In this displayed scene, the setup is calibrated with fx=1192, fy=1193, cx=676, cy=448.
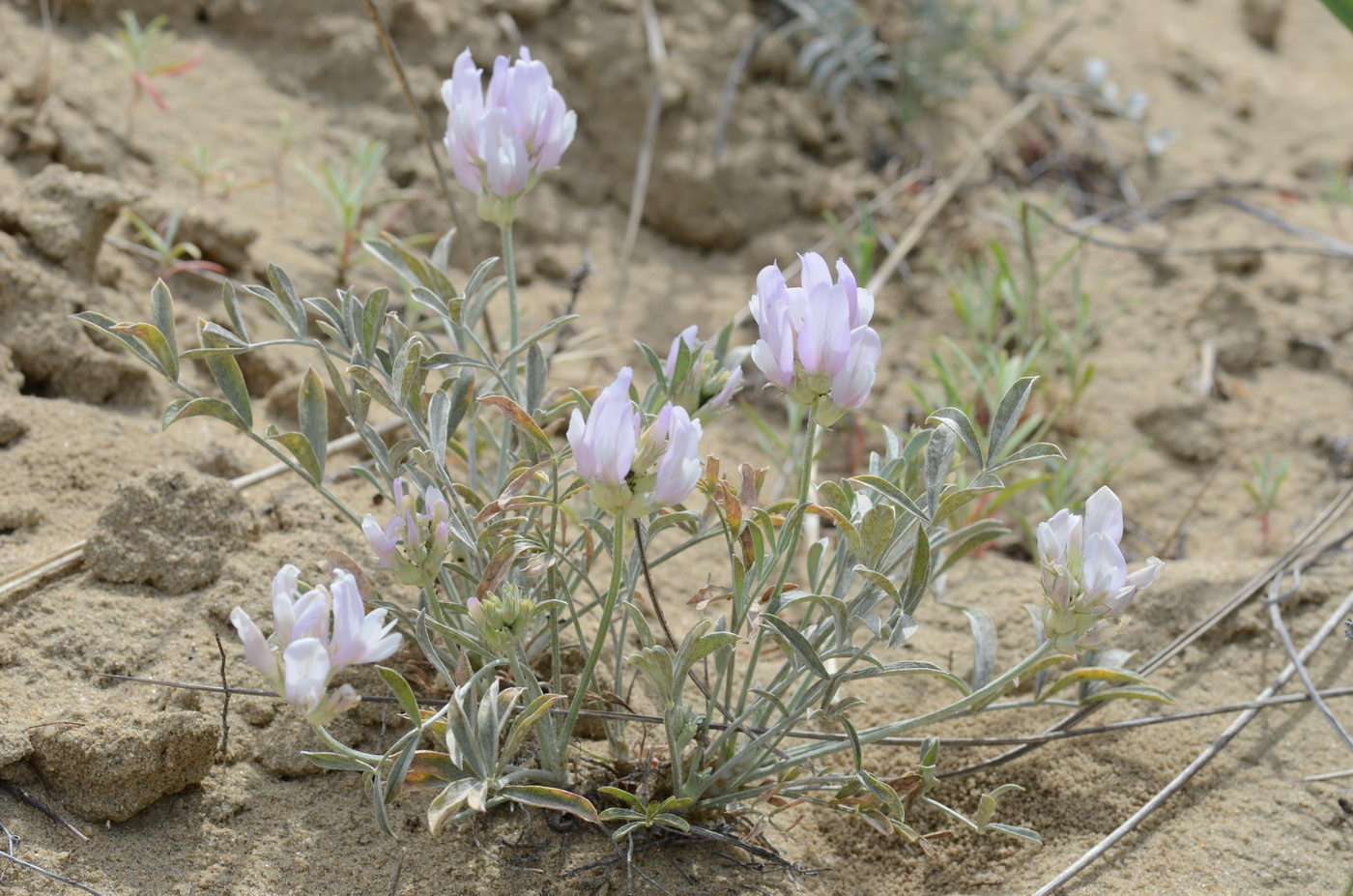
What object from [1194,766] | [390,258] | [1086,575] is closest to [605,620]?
[1086,575]

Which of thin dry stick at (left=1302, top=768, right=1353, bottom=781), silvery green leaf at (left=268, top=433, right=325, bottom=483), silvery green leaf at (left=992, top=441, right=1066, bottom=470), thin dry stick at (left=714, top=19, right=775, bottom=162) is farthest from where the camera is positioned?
thin dry stick at (left=714, top=19, right=775, bottom=162)

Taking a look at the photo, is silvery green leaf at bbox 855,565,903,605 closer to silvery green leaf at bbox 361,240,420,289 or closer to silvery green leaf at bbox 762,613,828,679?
silvery green leaf at bbox 762,613,828,679

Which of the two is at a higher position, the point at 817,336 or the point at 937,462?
the point at 817,336

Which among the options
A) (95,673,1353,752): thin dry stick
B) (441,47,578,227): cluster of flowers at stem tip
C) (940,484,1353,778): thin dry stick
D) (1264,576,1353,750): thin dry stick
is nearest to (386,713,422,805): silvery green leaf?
(95,673,1353,752): thin dry stick

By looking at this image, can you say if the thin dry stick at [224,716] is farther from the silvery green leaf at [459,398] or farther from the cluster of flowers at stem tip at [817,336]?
the cluster of flowers at stem tip at [817,336]

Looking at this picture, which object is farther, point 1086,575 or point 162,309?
point 162,309

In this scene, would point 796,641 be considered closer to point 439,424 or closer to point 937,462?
point 937,462

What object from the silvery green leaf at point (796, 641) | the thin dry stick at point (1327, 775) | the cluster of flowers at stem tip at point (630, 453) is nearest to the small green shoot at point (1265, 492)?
the thin dry stick at point (1327, 775)
